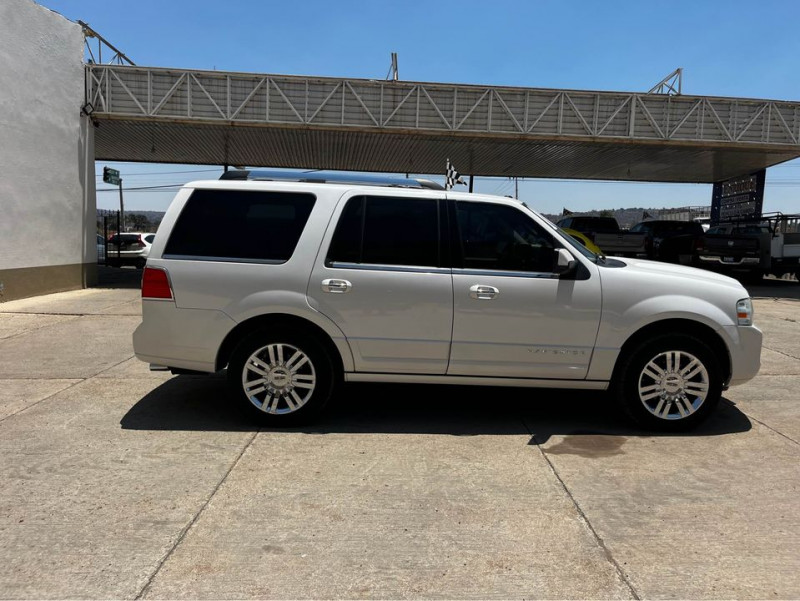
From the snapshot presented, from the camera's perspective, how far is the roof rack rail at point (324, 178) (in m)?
4.74

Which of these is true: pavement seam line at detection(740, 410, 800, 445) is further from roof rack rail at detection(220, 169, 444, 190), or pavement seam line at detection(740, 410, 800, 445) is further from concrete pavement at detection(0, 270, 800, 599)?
roof rack rail at detection(220, 169, 444, 190)

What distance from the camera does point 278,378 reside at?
181 inches

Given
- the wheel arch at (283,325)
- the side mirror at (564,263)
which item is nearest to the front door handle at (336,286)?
the wheel arch at (283,325)

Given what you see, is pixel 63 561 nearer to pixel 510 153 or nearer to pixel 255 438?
pixel 255 438

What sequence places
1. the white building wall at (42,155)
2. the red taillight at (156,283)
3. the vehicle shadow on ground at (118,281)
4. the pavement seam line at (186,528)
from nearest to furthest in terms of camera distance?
the pavement seam line at (186,528) → the red taillight at (156,283) → the white building wall at (42,155) → the vehicle shadow on ground at (118,281)

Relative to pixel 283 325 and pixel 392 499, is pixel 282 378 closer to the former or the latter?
pixel 283 325

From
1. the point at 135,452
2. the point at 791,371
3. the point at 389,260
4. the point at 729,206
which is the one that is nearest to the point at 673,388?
the point at 389,260

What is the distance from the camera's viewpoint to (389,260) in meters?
4.58

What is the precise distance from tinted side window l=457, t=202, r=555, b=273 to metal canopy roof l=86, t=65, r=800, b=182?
32.5ft

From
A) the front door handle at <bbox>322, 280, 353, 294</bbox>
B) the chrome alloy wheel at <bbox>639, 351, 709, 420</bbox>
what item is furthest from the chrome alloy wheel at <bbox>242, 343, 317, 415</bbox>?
the chrome alloy wheel at <bbox>639, 351, 709, 420</bbox>

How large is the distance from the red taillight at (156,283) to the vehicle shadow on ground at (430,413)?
1096 millimetres

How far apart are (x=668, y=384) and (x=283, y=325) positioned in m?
3.14

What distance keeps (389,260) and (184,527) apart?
2394 mm

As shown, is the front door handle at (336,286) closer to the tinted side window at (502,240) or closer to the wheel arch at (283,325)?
the wheel arch at (283,325)
